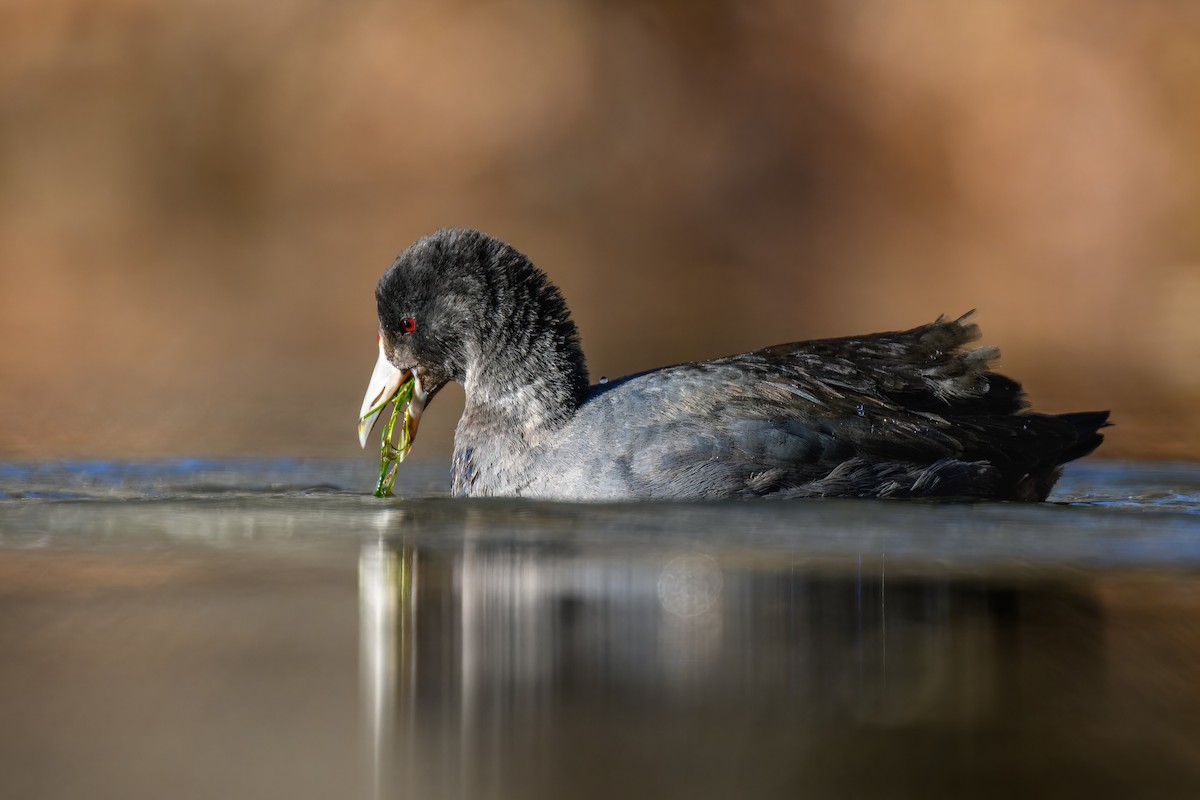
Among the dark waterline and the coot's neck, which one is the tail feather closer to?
the dark waterline

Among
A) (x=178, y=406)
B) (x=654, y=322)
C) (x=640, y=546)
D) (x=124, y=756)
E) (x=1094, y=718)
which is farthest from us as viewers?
(x=654, y=322)

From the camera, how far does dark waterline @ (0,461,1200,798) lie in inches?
84.5

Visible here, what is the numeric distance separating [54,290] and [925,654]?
1297cm

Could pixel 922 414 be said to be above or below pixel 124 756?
above

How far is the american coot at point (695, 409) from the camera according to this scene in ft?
15.9

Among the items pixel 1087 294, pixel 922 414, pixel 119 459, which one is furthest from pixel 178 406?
pixel 1087 294

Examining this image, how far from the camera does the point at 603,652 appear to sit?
2803 mm

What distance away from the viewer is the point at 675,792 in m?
2.03

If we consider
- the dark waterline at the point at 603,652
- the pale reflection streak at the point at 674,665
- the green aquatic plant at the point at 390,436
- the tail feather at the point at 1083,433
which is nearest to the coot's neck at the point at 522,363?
the green aquatic plant at the point at 390,436

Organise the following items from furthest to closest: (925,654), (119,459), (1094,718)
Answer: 1. (119,459)
2. (925,654)
3. (1094,718)

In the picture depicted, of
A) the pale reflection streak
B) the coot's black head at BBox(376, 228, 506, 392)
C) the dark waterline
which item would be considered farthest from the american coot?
the pale reflection streak

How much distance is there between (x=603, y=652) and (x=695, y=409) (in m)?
2.16

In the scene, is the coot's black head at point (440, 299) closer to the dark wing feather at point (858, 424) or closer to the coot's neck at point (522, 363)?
the coot's neck at point (522, 363)

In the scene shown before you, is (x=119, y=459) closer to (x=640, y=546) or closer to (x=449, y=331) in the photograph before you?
(x=449, y=331)
